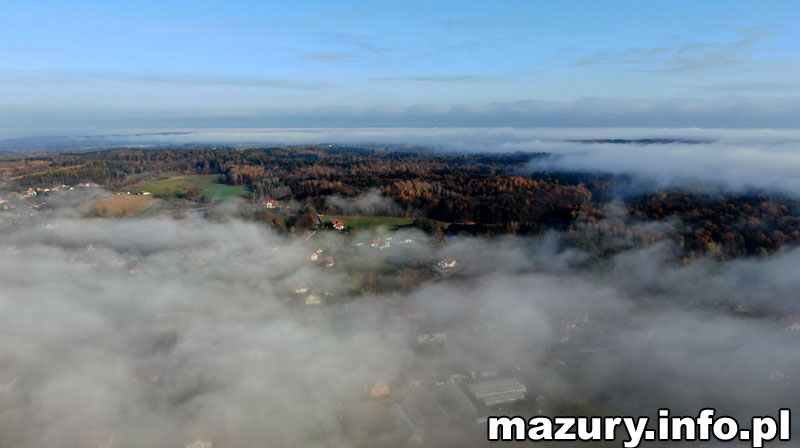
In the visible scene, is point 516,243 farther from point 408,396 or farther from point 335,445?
point 335,445

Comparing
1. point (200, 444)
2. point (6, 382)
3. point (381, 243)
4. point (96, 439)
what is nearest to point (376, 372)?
point (200, 444)

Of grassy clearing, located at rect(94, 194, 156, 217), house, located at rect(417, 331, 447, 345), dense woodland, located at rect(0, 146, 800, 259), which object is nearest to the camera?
house, located at rect(417, 331, 447, 345)

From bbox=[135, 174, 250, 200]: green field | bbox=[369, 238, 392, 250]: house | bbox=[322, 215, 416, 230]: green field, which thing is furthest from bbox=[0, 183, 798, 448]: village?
bbox=[135, 174, 250, 200]: green field

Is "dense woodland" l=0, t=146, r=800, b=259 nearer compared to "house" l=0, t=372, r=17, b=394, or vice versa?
"house" l=0, t=372, r=17, b=394

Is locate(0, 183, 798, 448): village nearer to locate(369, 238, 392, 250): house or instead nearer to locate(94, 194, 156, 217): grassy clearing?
locate(369, 238, 392, 250): house

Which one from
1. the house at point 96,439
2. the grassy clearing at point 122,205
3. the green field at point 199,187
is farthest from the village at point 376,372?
the green field at point 199,187

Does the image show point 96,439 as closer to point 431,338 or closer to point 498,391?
point 431,338

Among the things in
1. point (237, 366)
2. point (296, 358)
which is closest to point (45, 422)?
point (237, 366)
